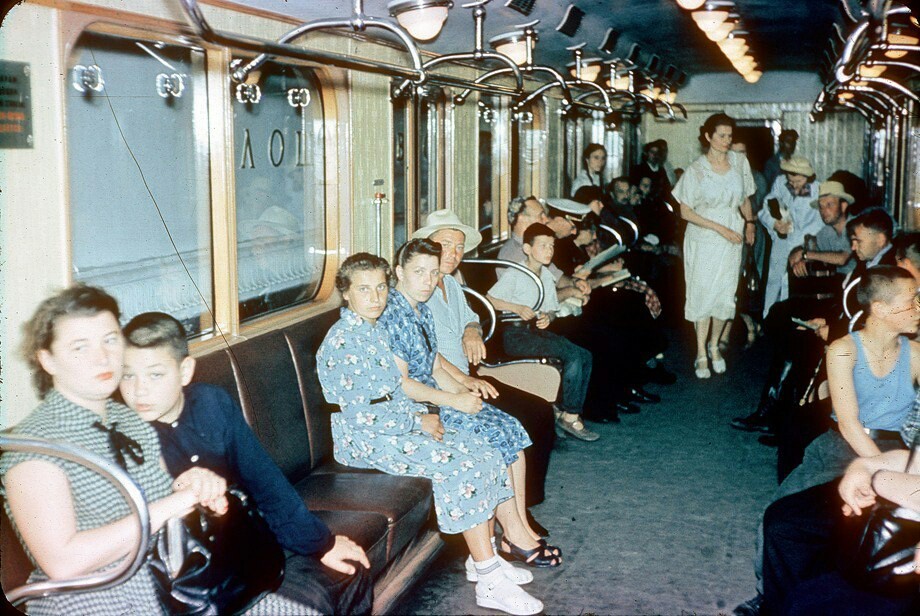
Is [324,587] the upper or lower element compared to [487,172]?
lower

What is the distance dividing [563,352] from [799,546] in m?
2.38

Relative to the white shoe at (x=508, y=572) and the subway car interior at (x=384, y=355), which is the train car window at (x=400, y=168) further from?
the white shoe at (x=508, y=572)

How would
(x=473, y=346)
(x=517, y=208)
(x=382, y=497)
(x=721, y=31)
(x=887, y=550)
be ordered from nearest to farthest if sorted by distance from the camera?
(x=887, y=550), (x=382, y=497), (x=473, y=346), (x=517, y=208), (x=721, y=31)

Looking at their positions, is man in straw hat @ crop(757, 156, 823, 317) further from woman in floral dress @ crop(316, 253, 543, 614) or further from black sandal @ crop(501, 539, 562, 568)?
woman in floral dress @ crop(316, 253, 543, 614)

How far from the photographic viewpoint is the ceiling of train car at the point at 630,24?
14.5 feet

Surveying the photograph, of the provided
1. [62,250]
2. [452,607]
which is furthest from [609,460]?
[62,250]

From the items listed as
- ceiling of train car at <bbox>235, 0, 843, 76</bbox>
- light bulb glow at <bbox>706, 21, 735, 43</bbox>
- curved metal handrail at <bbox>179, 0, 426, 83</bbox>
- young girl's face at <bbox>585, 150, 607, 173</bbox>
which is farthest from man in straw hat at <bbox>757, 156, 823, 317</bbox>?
curved metal handrail at <bbox>179, 0, 426, 83</bbox>

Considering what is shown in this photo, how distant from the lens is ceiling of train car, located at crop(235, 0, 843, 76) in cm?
441

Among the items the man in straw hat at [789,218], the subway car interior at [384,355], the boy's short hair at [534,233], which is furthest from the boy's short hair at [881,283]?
the man in straw hat at [789,218]

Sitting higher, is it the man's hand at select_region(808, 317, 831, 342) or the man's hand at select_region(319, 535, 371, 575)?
the man's hand at select_region(808, 317, 831, 342)

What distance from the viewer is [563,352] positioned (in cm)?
520

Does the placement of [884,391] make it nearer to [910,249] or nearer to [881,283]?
[881,283]

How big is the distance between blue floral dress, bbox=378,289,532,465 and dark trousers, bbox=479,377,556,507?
36 centimetres

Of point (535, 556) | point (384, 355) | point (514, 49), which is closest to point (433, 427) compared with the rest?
point (384, 355)
